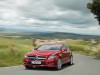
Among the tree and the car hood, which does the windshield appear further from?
the tree

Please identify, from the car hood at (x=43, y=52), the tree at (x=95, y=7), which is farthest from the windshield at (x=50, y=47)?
the tree at (x=95, y=7)

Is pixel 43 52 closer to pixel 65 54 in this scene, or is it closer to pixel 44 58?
pixel 44 58

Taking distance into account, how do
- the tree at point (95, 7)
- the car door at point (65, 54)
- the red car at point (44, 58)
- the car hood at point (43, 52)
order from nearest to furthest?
the red car at point (44, 58) < the car hood at point (43, 52) < the car door at point (65, 54) < the tree at point (95, 7)

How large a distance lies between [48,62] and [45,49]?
70.7 inches

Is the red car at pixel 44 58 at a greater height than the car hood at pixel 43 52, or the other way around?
the car hood at pixel 43 52

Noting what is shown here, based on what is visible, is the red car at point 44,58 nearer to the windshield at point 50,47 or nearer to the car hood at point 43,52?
the car hood at point 43,52

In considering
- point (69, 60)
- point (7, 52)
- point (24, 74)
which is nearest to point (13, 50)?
point (7, 52)

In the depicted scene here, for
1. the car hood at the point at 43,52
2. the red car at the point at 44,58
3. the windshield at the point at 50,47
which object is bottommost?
the red car at the point at 44,58

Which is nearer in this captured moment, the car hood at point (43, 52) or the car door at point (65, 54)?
the car hood at point (43, 52)

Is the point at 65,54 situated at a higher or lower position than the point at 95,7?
lower

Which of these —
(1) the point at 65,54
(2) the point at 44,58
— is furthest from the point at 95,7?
(2) the point at 44,58

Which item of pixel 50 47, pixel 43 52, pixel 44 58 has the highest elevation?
pixel 50 47

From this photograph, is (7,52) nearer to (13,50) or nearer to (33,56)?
(13,50)

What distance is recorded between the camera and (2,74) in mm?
16062
